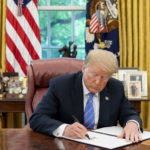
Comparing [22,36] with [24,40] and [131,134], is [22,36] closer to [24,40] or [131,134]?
[24,40]

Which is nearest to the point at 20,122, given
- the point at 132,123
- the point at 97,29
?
the point at 97,29

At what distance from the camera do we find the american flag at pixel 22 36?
12.9ft

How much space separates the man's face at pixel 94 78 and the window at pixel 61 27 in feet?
8.45

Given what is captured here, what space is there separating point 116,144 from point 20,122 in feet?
9.59

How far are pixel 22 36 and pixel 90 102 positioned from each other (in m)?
2.39

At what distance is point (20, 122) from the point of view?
4094 mm

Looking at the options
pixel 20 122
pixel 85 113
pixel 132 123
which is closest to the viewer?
pixel 132 123

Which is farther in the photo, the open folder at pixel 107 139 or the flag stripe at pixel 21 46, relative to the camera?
the flag stripe at pixel 21 46

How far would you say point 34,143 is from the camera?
4.51 ft

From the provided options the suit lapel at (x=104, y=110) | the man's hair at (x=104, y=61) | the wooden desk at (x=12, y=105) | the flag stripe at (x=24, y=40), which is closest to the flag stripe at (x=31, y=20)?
the flag stripe at (x=24, y=40)

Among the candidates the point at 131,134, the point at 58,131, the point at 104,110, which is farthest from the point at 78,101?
the point at 131,134

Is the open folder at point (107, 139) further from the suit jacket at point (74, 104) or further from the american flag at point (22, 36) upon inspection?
the american flag at point (22, 36)

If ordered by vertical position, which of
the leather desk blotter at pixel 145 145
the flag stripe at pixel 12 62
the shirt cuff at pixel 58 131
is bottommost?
the leather desk blotter at pixel 145 145

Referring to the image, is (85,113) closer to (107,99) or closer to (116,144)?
(107,99)
